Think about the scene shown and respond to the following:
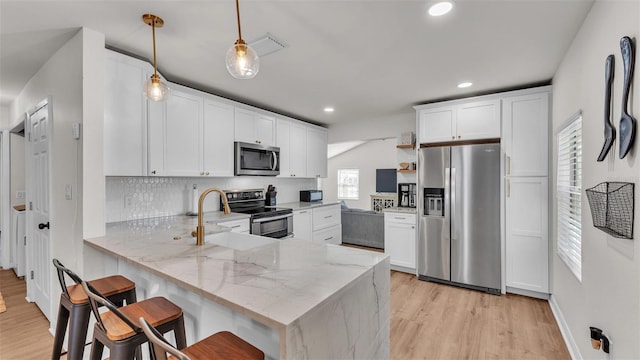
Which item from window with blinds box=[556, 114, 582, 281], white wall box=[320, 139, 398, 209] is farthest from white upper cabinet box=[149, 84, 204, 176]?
white wall box=[320, 139, 398, 209]

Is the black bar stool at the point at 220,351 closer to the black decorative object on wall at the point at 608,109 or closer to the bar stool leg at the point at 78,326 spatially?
the bar stool leg at the point at 78,326

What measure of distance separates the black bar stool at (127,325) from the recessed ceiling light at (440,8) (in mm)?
2204

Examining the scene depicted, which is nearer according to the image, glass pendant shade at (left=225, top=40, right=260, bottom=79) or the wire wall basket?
the wire wall basket

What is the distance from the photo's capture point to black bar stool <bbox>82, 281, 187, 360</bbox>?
46.6 inches

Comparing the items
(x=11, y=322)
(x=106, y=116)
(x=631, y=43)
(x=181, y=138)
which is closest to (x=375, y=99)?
(x=181, y=138)

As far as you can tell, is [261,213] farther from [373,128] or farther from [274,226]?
[373,128]

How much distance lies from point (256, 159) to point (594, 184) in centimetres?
336

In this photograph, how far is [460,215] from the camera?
3377 mm

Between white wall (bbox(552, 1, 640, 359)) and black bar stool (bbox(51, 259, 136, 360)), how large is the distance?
8.06 ft

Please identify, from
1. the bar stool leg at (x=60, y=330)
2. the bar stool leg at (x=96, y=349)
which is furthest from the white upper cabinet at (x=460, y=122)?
the bar stool leg at (x=60, y=330)

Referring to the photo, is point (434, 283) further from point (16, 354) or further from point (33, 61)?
point (33, 61)

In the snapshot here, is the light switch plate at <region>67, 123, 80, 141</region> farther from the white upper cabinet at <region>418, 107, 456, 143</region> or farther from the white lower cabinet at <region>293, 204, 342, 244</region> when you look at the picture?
the white upper cabinet at <region>418, 107, 456, 143</region>

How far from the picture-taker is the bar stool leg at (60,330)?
159cm

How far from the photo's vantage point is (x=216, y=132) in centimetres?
338
